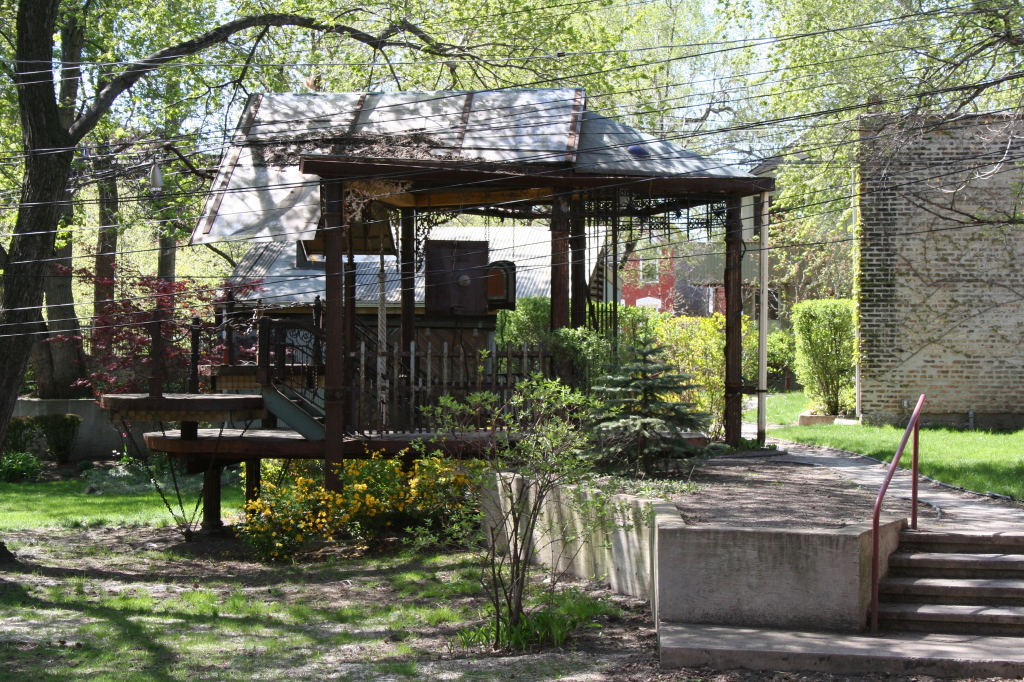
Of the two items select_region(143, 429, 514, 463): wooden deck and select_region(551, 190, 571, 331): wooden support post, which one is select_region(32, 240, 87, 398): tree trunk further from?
select_region(551, 190, 571, 331): wooden support post

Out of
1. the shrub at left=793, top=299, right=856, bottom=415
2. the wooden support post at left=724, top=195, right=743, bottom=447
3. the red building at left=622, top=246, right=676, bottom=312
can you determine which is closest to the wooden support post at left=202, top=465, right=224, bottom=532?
the wooden support post at left=724, top=195, right=743, bottom=447

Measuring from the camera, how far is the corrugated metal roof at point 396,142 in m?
11.3

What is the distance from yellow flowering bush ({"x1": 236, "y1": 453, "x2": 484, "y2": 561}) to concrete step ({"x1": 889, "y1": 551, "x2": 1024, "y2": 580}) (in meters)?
4.73

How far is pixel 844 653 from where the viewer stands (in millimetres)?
5934

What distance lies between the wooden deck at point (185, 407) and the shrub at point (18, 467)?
8191mm

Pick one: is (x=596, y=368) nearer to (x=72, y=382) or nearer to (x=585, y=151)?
(x=585, y=151)

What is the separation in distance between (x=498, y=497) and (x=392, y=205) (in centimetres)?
545

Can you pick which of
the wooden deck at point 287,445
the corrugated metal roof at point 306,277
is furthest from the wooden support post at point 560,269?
the corrugated metal roof at point 306,277

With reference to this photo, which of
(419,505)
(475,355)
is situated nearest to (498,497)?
(419,505)

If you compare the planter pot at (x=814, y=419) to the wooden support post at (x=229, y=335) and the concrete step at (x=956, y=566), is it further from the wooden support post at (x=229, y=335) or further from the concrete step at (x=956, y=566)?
the concrete step at (x=956, y=566)

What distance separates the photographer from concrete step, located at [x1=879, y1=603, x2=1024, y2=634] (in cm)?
649

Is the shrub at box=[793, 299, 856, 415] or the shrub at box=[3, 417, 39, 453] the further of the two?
the shrub at box=[3, 417, 39, 453]

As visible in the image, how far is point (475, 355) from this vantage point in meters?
12.5

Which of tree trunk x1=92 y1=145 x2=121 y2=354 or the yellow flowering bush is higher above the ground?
tree trunk x1=92 y1=145 x2=121 y2=354
